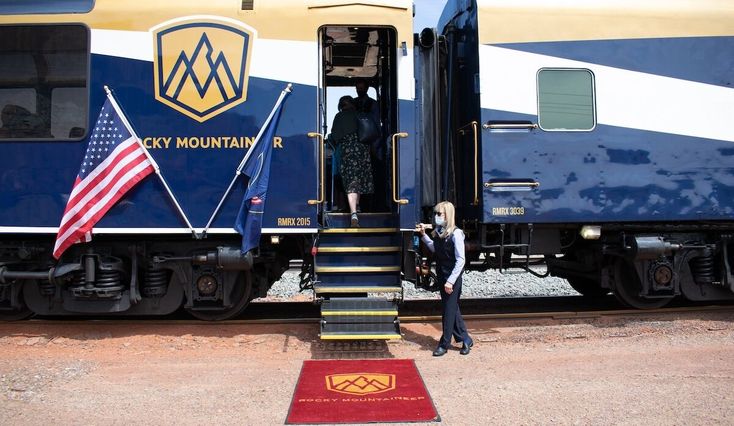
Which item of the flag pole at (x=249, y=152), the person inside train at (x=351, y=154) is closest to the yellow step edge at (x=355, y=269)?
the person inside train at (x=351, y=154)

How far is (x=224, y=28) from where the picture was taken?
19.5 feet

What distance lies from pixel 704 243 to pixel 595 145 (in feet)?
6.65

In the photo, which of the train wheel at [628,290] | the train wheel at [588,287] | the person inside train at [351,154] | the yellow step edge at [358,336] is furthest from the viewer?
the train wheel at [588,287]

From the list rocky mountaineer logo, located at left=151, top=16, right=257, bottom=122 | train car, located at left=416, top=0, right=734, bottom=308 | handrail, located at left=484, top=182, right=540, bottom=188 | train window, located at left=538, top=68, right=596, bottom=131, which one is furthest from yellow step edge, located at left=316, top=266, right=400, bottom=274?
train window, located at left=538, top=68, right=596, bottom=131

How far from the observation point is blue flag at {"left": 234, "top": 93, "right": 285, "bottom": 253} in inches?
231

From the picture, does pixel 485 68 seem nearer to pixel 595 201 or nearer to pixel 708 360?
pixel 595 201

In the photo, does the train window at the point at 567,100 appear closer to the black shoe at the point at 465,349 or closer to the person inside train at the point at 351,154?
the person inside train at the point at 351,154

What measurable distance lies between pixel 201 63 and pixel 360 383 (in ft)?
12.6

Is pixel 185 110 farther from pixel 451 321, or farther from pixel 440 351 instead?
pixel 440 351

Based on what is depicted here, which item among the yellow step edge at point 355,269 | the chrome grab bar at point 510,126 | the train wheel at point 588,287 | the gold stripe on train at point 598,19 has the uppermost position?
the gold stripe on train at point 598,19

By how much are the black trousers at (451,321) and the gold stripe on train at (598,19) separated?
115 inches

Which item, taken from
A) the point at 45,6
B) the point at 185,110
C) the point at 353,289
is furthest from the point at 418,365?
the point at 45,6

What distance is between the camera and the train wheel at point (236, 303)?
21.4 ft

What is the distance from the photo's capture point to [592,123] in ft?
20.5
